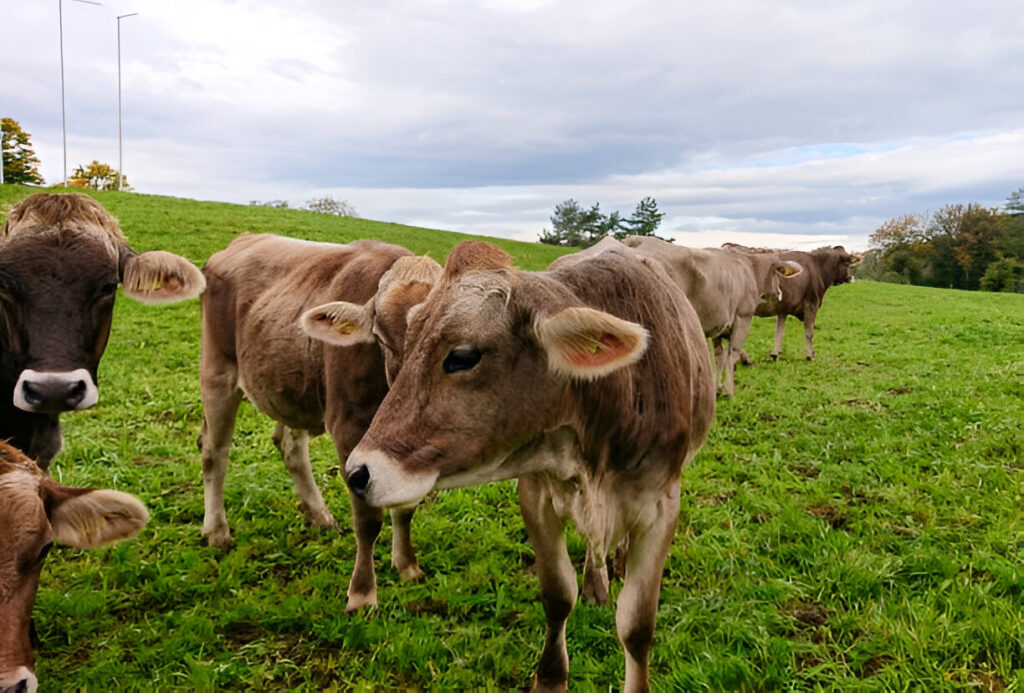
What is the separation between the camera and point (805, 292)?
49.3 feet

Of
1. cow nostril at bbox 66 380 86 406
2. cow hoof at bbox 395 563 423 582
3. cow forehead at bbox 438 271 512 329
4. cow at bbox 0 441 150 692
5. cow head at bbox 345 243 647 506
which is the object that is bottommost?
cow hoof at bbox 395 563 423 582

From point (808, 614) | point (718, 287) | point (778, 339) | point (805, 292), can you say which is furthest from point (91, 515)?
point (805, 292)

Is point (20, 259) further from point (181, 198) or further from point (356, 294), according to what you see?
point (181, 198)

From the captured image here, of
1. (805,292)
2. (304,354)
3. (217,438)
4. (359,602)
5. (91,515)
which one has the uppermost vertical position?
(805,292)

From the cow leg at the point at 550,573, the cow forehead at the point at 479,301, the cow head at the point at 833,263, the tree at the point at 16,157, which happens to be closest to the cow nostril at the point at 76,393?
the cow forehead at the point at 479,301

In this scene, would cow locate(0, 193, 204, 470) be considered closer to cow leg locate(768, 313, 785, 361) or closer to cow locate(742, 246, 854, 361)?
cow leg locate(768, 313, 785, 361)

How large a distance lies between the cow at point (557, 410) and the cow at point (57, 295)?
210 cm

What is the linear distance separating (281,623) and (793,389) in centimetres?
889

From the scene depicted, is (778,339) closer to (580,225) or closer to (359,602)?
(359,602)

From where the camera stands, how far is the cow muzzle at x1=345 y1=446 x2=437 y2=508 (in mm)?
2100

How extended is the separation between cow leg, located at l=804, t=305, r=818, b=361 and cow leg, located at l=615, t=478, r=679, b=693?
1203cm

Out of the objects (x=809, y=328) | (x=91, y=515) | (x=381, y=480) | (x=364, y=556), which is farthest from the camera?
(x=809, y=328)

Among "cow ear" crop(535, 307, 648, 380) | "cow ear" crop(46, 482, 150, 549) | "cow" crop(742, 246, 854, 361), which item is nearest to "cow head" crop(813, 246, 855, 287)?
"cow" crop(742, 246, 854, 361)

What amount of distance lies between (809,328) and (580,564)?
11.8 metres
